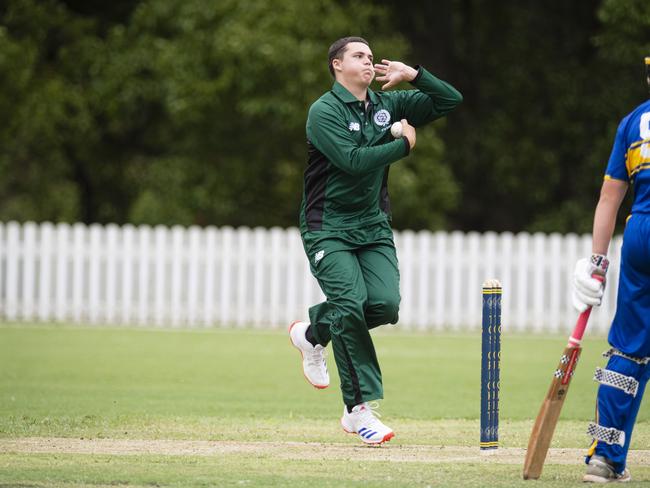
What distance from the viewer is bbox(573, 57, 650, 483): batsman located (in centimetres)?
569

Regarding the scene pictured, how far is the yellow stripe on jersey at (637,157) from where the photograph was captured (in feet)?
18.9

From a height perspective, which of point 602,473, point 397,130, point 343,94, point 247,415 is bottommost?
point 247,415

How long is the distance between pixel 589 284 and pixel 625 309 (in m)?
→ 0.21

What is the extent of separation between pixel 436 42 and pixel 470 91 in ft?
4.52

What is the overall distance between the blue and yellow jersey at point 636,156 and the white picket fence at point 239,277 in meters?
12.1

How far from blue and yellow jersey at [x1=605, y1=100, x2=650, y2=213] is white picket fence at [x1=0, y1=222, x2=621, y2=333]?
1215 cm

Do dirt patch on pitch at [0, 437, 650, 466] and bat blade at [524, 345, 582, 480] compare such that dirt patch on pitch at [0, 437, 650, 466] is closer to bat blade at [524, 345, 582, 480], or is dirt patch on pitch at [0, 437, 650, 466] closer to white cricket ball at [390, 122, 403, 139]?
bat blade at [524, 345, 582, 480]

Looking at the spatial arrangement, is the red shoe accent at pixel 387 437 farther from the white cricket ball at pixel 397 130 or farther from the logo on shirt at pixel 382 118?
the logo on shirt at pixel 382 118

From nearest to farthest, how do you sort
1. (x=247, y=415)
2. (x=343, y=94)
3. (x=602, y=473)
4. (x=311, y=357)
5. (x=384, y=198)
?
1. (x=602, y=473)
2. (x=343, y=94)
3. (x=384, y=198)
4. (x=311, y=357)
5. (x=247, y=415)

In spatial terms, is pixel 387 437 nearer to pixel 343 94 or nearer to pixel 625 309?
pixel 625 309

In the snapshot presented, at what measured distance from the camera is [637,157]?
5.79 metres

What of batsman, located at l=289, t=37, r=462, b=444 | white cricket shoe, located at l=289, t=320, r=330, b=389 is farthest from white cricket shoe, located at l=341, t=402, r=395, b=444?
white cricket shoe, located at l=289, t=320, r=330, b=389

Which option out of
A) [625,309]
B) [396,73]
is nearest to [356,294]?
[396,73]

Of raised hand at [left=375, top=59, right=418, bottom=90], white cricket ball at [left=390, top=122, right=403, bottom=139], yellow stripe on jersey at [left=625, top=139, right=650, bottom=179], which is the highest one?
raised hand at [left=375, top=59, right=418, bottom=90]
